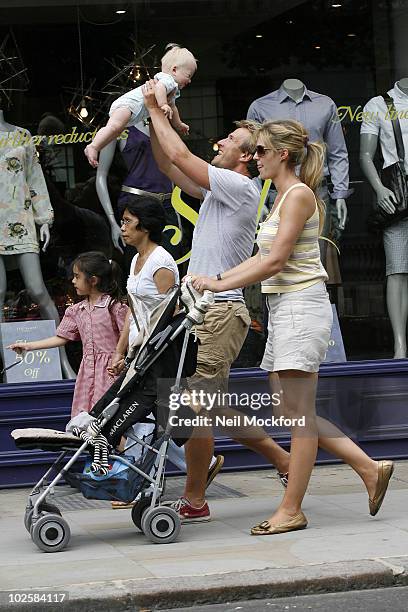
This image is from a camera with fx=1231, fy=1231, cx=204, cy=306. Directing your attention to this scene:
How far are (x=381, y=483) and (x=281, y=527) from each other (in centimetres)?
60

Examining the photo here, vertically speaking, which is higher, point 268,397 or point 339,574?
point 268,397

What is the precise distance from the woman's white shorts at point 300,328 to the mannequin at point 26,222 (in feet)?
8.69

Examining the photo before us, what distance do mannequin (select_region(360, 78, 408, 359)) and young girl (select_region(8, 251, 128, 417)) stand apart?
7.72 ft

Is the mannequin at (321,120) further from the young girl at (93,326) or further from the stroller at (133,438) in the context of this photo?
the stroller at (133,438)

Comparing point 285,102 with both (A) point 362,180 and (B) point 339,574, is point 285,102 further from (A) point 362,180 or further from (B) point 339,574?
(B) point 339,574

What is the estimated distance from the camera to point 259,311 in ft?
28.8

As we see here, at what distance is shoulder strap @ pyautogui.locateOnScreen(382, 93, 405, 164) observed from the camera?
29.9ft

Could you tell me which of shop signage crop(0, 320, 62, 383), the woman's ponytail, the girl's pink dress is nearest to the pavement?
the girl's pink dress

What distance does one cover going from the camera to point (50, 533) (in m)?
6.15

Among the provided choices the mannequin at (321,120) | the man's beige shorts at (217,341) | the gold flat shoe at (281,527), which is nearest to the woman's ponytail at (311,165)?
the man's beige shorts at (217,341)

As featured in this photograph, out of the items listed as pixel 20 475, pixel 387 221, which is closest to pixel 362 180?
pixel 387 221

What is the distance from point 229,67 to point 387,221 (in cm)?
165

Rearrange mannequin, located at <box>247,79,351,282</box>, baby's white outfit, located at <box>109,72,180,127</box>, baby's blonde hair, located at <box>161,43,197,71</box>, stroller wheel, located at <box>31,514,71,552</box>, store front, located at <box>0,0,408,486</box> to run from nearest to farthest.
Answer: stroller wheel, located at <box>31,514,71,552</box> < baby's white outfit, located at <box>109,72,180,127</box> < baby's blonde hair, located at <box>161,43,197,71</box> < store front, located at <box>0,0,408,486</box> < mannequin, located at <box>247,79,351,282</box>

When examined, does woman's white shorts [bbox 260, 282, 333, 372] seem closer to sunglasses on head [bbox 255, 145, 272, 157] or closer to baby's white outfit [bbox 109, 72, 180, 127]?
sunglasses on head [bbox 255, 145, 272, 157]
